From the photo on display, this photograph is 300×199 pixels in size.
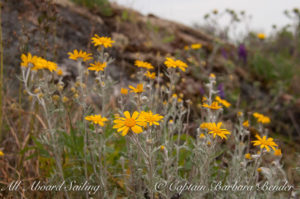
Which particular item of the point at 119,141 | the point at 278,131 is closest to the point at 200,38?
the point at 278,131

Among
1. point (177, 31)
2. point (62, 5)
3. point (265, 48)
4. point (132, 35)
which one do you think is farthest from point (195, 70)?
point (265, 48)

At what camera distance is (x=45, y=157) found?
6.66 ft

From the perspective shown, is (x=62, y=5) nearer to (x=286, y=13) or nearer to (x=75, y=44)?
(x=75, y=44)

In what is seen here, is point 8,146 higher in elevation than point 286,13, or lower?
lower

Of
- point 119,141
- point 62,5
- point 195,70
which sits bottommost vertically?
point 119,141

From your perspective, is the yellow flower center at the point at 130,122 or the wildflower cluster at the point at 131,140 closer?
the yellow flower center at the point at 130,122

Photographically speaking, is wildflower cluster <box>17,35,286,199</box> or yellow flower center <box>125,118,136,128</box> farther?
wildflower cluster <box>17,35,286,199</box>

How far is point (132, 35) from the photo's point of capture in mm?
5180

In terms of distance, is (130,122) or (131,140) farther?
(131,140)

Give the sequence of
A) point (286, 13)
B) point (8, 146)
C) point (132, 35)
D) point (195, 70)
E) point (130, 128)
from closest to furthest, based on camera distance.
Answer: point (130, 128), point (8, 146), point (195, 70), point (132, 35), point (286, 13)

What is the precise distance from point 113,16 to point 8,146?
379cm

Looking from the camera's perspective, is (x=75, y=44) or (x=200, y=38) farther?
(x=200, y=38)

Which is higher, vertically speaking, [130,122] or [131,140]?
[130,122]

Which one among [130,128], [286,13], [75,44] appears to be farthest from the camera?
[286,13]
